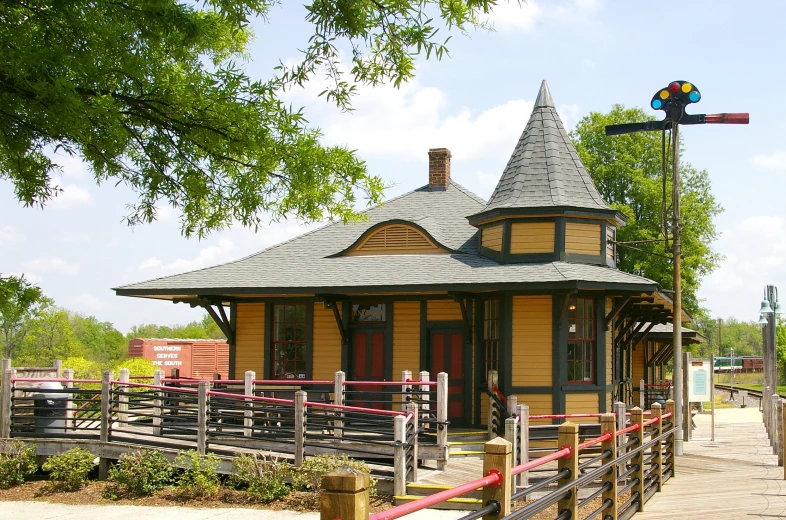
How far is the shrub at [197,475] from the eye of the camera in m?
13.5

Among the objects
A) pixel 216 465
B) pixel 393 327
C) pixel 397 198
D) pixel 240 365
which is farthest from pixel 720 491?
pixel 397 198

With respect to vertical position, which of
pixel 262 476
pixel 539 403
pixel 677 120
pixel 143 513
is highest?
pixel 677 120

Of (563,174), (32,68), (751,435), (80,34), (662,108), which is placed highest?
(662,108)

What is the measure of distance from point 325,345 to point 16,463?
6877mm

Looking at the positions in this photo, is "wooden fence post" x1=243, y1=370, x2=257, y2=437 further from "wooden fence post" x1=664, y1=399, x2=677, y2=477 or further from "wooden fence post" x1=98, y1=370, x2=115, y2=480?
"wooden fence post" x1=664, y1=399, x2=677, y2=477

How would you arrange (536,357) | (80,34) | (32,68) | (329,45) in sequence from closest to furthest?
(32,68), (80,34), (329,45), (536,357)

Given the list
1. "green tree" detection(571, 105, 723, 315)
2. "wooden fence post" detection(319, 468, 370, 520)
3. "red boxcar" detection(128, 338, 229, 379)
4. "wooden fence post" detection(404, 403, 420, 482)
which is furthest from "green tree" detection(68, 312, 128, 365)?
"wooden fence post" detection(319, 468, 370, 520)

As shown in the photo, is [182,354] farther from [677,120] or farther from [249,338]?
[677,120]

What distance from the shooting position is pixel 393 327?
1883 cm

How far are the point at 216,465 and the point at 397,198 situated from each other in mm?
11223

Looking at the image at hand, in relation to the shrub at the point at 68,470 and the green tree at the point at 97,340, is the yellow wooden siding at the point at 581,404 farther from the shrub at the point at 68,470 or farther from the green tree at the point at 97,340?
the green tree at the point at 97,340

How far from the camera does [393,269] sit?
60.7 feet

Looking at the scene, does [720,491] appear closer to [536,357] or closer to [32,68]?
[536,357]

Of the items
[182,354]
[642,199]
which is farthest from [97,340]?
[642,199]
